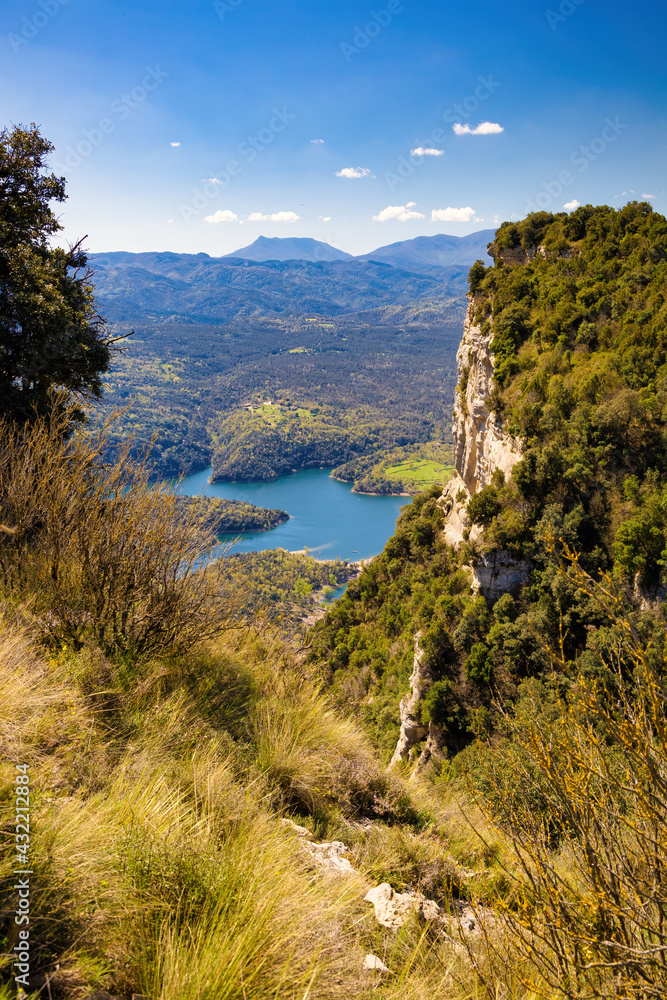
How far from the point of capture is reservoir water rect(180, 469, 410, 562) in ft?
238

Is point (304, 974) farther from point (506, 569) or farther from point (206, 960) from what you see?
point (506, 569)

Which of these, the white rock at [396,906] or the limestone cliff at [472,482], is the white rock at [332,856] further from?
the limestone cliff at [472,482]

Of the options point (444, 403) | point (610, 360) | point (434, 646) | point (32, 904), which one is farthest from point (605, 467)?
point (444, 403)

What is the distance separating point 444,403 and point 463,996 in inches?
6495

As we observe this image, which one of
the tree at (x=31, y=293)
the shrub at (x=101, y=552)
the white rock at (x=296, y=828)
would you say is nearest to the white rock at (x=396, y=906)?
the white rock at (x=296, y=828)

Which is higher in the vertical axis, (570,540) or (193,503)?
(193,503)

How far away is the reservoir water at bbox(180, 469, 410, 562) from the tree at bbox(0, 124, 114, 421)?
52.2 m

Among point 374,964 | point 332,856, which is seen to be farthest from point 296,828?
point 374,964

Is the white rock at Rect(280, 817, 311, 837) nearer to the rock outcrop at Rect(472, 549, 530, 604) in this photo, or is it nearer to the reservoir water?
the rock outcrop at Rect(472, 549, 530, 604)

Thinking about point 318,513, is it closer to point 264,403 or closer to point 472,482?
point 472,482

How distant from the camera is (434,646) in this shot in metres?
15.1

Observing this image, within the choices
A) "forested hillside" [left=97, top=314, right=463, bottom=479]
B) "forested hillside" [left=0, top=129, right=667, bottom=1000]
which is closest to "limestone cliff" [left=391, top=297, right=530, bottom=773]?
"forested hillside" [left=0, top=129, right=667, bottom=1000]

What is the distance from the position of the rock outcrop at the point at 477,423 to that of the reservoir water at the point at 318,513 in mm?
37032

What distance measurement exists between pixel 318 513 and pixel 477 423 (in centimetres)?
6879
